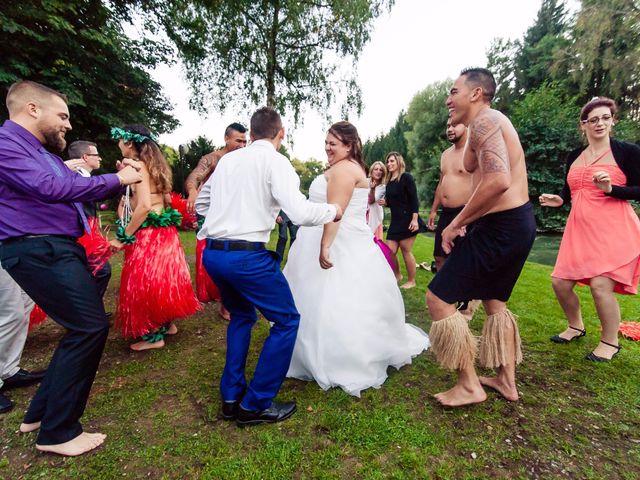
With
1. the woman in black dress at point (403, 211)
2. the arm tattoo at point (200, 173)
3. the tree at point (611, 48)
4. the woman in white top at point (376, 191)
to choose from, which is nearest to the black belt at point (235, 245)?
the arm tattoo at point (200, 173)

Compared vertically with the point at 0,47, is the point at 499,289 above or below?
below

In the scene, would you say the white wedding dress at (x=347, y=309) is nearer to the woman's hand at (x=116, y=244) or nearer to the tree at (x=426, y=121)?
the woman's hand at (x=116, y=244)

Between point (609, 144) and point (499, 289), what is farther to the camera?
point (609, 144)

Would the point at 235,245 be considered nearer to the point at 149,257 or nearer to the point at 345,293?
the point at 345,293

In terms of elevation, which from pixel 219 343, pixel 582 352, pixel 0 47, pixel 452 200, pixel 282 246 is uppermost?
pixel 0 47

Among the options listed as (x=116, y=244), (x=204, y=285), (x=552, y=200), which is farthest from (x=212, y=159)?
(x=552, y=200)

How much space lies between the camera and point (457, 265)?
2400mm

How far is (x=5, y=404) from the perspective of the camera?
254cm

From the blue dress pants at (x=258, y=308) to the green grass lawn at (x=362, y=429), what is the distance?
11.0 inches

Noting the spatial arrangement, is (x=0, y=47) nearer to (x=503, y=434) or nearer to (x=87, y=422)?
(x=87, y=422)

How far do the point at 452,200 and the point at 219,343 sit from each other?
3.17 m

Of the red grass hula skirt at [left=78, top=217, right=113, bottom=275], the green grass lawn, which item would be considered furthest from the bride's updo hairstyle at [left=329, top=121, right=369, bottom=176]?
the red grass hula skirt at [left=78, top=217, right=113, bottom=275]

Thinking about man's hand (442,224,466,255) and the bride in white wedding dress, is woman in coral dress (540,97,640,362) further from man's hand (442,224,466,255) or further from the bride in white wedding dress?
the bride in white wedding dress

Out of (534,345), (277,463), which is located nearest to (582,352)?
(534,345)
